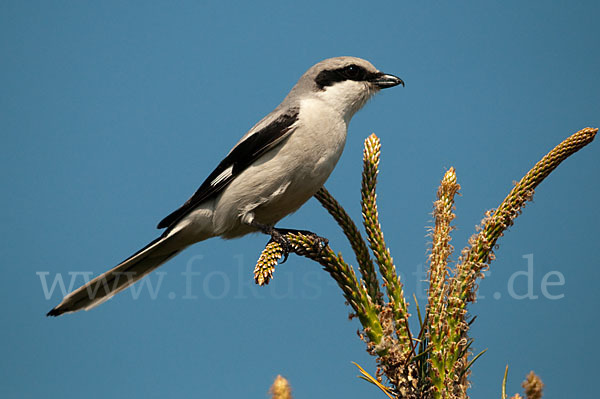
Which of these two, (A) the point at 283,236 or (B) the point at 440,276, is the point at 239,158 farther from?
(B) the point at 440,276

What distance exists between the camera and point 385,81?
372cm

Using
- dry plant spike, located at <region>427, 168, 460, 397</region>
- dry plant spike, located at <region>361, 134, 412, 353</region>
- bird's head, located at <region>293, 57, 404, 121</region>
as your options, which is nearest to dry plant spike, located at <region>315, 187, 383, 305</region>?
dry plant spike, located at <region>361, 134, 412, 353</region>

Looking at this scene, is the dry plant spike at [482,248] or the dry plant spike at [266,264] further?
the dry plant spike at [266,264]

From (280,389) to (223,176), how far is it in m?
2.39

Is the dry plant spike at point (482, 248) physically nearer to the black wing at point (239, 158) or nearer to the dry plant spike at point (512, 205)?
the dry plant spike at point (512, 205)

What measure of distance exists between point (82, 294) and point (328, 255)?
1688 mm

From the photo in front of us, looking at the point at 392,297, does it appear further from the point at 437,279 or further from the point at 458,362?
the point at 458,362

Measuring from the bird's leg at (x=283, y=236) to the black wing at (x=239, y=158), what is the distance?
35cm

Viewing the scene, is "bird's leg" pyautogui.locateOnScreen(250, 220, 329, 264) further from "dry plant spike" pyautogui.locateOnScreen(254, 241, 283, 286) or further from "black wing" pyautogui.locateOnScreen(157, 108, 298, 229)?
"black wing" pyautogui.locateOnScreen(157, 108, 298, 229)

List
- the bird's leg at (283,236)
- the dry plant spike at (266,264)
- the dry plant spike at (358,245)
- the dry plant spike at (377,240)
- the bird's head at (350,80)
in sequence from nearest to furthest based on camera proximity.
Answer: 1. the dry plant spike at (377,240)
2. the dry plant spike at (358,245)
3. the dry plant spike at (266,264)
4. the bird's leg at (283,236)
5. the bird's head at (350,80)

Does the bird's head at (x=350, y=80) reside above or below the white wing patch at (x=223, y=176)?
above

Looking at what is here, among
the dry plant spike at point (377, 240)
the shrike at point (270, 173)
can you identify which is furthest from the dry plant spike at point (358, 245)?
the shrike at point (270, 173)

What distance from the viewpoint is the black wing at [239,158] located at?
3300 mm

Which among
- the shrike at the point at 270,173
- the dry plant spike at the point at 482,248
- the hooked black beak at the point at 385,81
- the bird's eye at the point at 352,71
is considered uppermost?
the bird's eye at the point at 352,71
